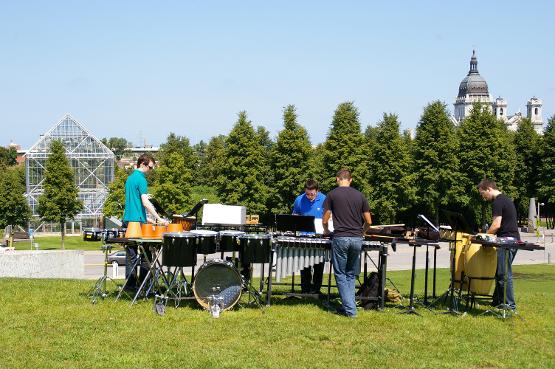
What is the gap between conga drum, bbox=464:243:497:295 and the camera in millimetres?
12406

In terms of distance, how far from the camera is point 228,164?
55.9 meters

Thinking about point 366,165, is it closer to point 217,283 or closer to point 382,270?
point 382,270

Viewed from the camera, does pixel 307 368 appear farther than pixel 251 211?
No

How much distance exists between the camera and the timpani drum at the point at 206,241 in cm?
1202

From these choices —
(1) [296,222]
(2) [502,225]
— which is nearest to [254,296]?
(1) [296,222]

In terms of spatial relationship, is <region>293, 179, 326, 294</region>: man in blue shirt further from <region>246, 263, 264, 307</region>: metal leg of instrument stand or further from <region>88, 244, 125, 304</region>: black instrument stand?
<region>88, 244, 125, 304</region>: black instrument stand

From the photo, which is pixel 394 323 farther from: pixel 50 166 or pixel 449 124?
pixel 449 124

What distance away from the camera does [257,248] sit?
12.2 metres

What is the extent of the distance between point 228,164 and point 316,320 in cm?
4498

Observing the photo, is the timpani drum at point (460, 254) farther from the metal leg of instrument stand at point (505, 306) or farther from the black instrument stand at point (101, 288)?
the black instrument stand at point (101, 288)

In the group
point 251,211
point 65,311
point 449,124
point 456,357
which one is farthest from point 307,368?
point 449,124

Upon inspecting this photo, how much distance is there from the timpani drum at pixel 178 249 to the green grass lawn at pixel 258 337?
2.30 feet

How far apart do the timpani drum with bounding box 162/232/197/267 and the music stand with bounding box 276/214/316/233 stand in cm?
145

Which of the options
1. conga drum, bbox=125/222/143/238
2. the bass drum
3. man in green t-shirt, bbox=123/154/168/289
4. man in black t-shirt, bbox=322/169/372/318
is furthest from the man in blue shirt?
conga drum, bbox=125/222/143/238
